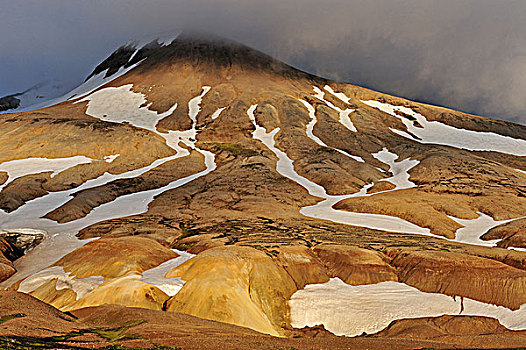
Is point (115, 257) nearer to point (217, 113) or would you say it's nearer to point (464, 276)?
point (464, 276)

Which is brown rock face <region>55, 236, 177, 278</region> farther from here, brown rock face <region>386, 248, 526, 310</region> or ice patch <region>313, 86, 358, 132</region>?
ice patch <region>313, 86, 358, 132</region>

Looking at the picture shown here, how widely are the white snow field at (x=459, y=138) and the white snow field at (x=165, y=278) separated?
118575 mm

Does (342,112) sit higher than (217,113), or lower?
lower

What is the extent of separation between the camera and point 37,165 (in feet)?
305

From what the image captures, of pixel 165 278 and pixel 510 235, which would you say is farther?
pixel 510 235

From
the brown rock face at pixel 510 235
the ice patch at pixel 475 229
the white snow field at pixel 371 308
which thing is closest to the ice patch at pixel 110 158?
the white snow field at pixel 371 308

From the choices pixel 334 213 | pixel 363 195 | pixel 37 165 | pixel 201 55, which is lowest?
pixel 363 195

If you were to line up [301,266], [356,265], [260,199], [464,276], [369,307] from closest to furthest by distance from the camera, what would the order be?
[369,307] < [464,276] < [301,266] < [356,265] < [260,199]

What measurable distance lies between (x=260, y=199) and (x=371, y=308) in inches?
1832

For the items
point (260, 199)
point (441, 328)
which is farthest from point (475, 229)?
point (260, 199)

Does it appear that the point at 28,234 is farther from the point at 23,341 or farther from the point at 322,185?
the point at 322,185

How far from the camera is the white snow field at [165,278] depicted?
3291 centimetres

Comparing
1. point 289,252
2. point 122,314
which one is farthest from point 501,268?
point 122,314

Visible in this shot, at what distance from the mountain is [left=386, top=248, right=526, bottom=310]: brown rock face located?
0.17m
